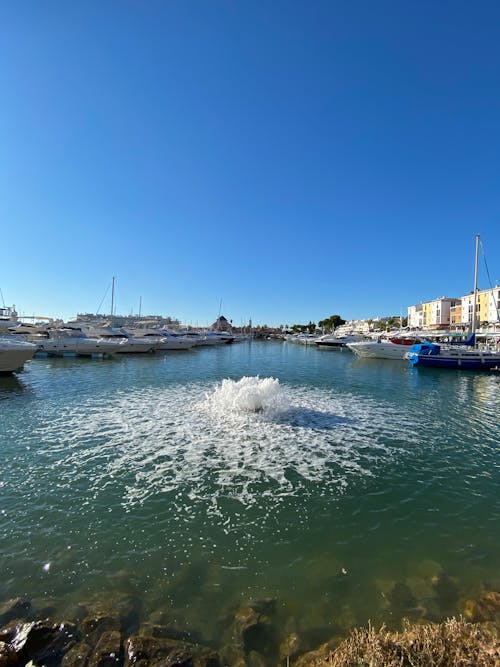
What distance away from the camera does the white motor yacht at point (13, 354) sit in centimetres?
2684

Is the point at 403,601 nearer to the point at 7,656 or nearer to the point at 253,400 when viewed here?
the point at 7,656

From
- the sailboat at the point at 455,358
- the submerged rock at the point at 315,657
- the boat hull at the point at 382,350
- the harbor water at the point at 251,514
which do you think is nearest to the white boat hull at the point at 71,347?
the harbor water at the point at 251,514

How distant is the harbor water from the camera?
5.08 m

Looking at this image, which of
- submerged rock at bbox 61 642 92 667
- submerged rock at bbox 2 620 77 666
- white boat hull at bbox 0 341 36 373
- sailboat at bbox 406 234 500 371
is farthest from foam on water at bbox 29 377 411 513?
sailboat at bbox 406 234 500 371

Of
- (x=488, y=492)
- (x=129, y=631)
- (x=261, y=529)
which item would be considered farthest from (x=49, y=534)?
(x=488, y=492)

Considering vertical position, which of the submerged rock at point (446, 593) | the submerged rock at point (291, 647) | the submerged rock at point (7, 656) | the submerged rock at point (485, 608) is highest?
the submerged rock at point (7, 656)

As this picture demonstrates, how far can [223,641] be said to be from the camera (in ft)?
14.3

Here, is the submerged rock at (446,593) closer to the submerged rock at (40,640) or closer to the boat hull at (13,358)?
the submerged rock at (40,640)

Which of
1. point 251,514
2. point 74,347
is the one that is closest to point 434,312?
point 74,347

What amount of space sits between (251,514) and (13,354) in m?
28.2

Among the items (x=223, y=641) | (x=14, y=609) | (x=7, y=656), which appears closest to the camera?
(x=7, y=656)

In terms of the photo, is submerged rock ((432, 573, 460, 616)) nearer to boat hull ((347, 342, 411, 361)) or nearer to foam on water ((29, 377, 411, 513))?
foam on water ((29, 377, 411, 513))

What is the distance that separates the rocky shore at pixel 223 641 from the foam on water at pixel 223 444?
9.97 feet

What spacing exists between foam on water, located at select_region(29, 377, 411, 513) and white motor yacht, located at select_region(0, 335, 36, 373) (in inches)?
530
